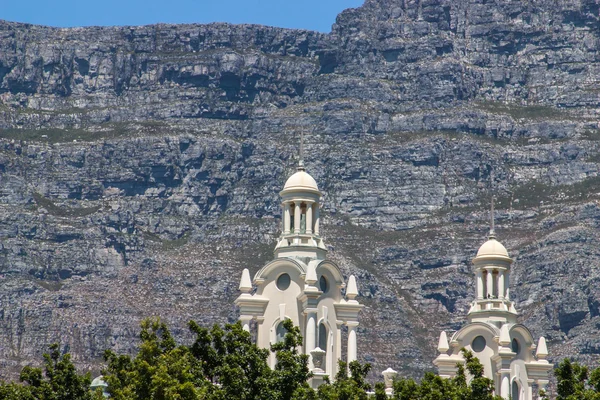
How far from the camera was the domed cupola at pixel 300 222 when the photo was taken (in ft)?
450

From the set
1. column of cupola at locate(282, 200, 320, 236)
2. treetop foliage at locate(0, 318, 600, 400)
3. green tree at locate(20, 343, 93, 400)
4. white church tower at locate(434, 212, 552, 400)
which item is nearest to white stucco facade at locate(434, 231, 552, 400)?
white church tower at locate(434, 212, 552, 400)

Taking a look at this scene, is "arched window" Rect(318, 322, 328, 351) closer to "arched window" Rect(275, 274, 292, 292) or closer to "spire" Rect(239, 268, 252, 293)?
"arched window" Rect(275, 274, 292, 292)

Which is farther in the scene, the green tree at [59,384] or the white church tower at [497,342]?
the white church tower at [497,342]

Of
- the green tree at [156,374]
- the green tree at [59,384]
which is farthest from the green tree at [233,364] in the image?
the green tree at [59,384]

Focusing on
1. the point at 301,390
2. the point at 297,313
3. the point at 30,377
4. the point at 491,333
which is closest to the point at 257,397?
the point at 301,390

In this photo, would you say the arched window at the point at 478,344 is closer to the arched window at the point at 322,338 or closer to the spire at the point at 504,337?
the spire at the point at 504,337

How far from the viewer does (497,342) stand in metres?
144

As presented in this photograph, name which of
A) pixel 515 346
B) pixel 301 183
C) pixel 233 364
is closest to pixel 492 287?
pixel 515 346

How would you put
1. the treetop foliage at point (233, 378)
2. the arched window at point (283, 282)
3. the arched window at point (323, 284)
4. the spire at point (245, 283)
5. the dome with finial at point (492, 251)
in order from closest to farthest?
the treetop foliage at point (233, 378)
the arched window at point (283, 282)
the arched window at point (323, 284)
the spire at point (245, 283)
the dome with finial at point (492, 251)

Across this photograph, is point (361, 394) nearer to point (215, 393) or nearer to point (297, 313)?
point (215, 393)

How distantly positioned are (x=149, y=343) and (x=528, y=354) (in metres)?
40.6

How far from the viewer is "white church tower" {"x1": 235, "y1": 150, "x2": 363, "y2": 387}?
134 meters

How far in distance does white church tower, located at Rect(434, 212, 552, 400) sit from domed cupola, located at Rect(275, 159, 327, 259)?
44.8 ft

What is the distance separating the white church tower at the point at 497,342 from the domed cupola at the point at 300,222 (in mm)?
13640
